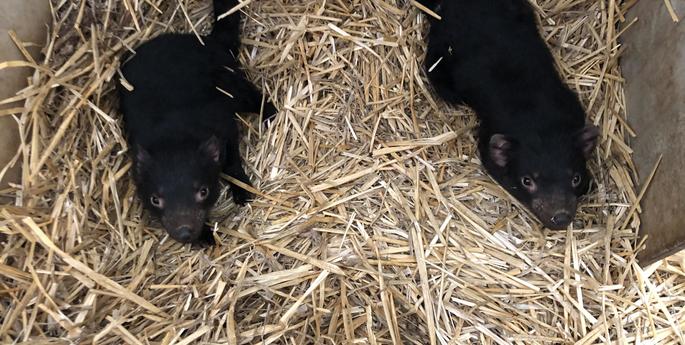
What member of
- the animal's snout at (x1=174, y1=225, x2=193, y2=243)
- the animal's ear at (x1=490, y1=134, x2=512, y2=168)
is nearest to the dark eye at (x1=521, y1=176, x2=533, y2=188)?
the animal's ear at (x1=490, y1=134, x2=512, y2=168)

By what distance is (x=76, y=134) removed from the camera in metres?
4.29

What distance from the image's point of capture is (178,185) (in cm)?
397

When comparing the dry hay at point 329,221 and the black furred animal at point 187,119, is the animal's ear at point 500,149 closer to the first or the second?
the dry hay at point 329,221

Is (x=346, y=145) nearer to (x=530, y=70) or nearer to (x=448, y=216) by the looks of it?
(x=448, y=216)

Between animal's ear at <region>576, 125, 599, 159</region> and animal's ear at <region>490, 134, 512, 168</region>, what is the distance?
435 millimetres

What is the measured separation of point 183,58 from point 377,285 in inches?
80.3

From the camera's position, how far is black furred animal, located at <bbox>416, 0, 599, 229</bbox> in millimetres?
4047

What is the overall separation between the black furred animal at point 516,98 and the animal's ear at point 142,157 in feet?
6.96

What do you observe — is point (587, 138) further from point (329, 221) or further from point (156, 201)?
point (156, 201)

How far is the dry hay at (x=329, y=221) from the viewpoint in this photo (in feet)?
12.9

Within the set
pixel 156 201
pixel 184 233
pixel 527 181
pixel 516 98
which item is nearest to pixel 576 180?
pixel 527 181

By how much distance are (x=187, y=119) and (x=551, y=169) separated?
2419 millimetres

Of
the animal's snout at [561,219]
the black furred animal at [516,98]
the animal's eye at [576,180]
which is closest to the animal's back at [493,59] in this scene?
the black furred animal at [516,98]

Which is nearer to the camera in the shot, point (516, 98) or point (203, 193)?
point (203, 193)
